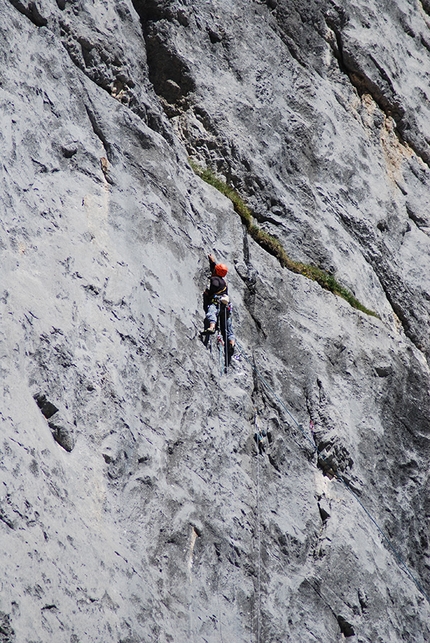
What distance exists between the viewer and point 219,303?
1349 centimetres

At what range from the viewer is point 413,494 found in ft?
49.4

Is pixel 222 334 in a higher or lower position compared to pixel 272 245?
lower

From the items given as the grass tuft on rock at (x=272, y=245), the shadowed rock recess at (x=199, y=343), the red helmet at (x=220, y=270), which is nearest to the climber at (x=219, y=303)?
the red helmet at (x=220, y=270)

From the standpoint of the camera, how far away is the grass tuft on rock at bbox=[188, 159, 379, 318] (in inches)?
618

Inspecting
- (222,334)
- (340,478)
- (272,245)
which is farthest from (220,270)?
(340,478)

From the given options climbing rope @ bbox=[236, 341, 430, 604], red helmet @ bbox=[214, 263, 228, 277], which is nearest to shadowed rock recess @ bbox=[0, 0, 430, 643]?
climbing rope @ bbox=[236, 341, 430, 604]

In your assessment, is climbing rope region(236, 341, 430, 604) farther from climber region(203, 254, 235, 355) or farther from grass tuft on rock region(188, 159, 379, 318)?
grass tuft on rock region(188, 159, 379, 318)

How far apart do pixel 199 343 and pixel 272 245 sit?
3.61 metres

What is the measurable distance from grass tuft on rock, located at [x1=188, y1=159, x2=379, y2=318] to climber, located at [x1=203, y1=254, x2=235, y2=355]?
84.0 inches

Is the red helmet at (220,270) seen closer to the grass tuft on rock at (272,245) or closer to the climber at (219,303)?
the climber at (219,303)

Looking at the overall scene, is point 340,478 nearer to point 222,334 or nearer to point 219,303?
point 222,334

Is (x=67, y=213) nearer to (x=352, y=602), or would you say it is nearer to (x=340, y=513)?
(x=340, y=513)

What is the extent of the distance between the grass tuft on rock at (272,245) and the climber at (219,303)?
2134 mm

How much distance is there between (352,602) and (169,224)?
663 centimetres
